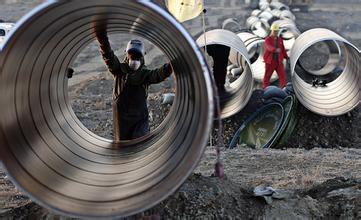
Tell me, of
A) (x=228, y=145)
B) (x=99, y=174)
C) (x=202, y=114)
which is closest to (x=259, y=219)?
(x=99, y=174)

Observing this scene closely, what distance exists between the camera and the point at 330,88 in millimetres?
11859

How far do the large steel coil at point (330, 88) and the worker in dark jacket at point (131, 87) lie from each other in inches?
203

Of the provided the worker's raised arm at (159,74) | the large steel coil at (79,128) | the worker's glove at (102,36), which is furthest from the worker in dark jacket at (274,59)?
the worker's glove at (102,36)

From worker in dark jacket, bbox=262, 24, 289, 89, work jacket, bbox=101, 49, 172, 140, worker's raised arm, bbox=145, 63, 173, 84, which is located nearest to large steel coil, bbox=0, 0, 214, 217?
worker's raised arm, bbox=145, 63, 173, 84

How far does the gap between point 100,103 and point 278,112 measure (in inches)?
170

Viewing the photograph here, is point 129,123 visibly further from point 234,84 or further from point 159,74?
point 234,84

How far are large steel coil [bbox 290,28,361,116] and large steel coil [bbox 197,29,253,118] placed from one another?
910 mm

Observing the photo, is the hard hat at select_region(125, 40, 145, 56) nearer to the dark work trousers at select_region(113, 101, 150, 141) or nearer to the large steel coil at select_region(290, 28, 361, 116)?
the dark work trousers at select_region(113, 101, 150, 141)

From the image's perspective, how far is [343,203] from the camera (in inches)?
204

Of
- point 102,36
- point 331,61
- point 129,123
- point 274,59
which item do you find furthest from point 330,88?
point 102,36

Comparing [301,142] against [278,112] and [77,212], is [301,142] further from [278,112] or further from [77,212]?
[77,212]

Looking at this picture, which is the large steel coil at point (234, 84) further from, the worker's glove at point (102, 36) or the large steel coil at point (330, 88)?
the worker's glove at point (102, 36)

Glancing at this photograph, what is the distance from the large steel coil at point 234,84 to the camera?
10219 mm

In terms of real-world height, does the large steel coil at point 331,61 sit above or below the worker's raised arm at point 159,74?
below
